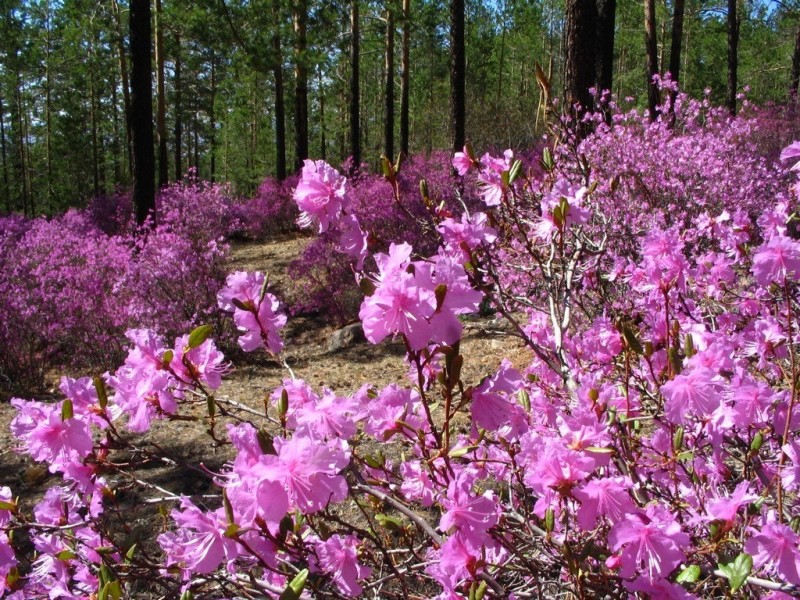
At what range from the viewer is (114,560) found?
1667mm

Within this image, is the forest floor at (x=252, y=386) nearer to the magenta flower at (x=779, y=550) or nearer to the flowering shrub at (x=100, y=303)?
the flowering shrub at (x=100, y=303)

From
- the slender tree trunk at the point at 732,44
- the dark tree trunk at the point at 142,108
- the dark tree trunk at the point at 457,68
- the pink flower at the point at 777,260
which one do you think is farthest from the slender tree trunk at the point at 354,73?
the pink flower at the point at 777,260

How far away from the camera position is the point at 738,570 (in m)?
0.98

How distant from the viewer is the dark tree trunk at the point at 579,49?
20.3 ft

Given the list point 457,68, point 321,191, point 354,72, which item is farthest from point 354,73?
point 321,191

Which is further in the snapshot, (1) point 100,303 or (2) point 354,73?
(2) point 354,73

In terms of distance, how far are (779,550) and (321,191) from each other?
1119mm

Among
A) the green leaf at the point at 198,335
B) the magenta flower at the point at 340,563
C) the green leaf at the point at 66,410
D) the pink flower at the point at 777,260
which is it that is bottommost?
the magenta flower at the point at 340,563

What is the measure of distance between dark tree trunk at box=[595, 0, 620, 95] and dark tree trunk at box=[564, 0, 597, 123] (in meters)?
0.74

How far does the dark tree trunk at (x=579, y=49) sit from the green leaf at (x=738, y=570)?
5.86 meters

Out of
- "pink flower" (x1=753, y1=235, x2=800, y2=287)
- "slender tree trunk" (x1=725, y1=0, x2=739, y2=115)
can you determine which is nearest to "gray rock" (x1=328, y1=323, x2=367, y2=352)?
"pink flower" (x1=753, y1=235, x2=800, y2=287)

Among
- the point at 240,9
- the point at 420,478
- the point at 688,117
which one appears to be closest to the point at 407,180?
the point at 240,9

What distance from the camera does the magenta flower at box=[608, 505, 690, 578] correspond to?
1.05m

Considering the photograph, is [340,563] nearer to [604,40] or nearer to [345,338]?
[345,338]
